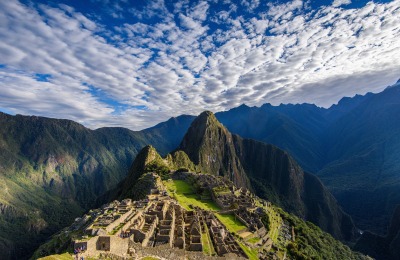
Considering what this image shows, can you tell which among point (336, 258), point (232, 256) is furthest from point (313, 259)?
point (232, 256)

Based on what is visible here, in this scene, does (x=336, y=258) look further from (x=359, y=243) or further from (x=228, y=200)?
(x=359, y=243)

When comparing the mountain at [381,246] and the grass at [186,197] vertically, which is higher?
the grass at [186,197]

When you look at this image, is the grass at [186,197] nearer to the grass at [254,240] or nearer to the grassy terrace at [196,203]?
the grassy terrace at [196,203]

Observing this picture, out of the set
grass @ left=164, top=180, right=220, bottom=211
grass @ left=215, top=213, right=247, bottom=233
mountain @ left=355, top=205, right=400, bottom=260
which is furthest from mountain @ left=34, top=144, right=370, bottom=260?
mountain @ left=355, top=205, right=400, bottom=260

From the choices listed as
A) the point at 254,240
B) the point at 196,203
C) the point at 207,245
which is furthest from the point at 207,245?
the point at 196,203

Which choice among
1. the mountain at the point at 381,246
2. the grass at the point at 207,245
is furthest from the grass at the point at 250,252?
the mountain at the point at 381,246

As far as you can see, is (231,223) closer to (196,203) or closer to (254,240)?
(254,240)
